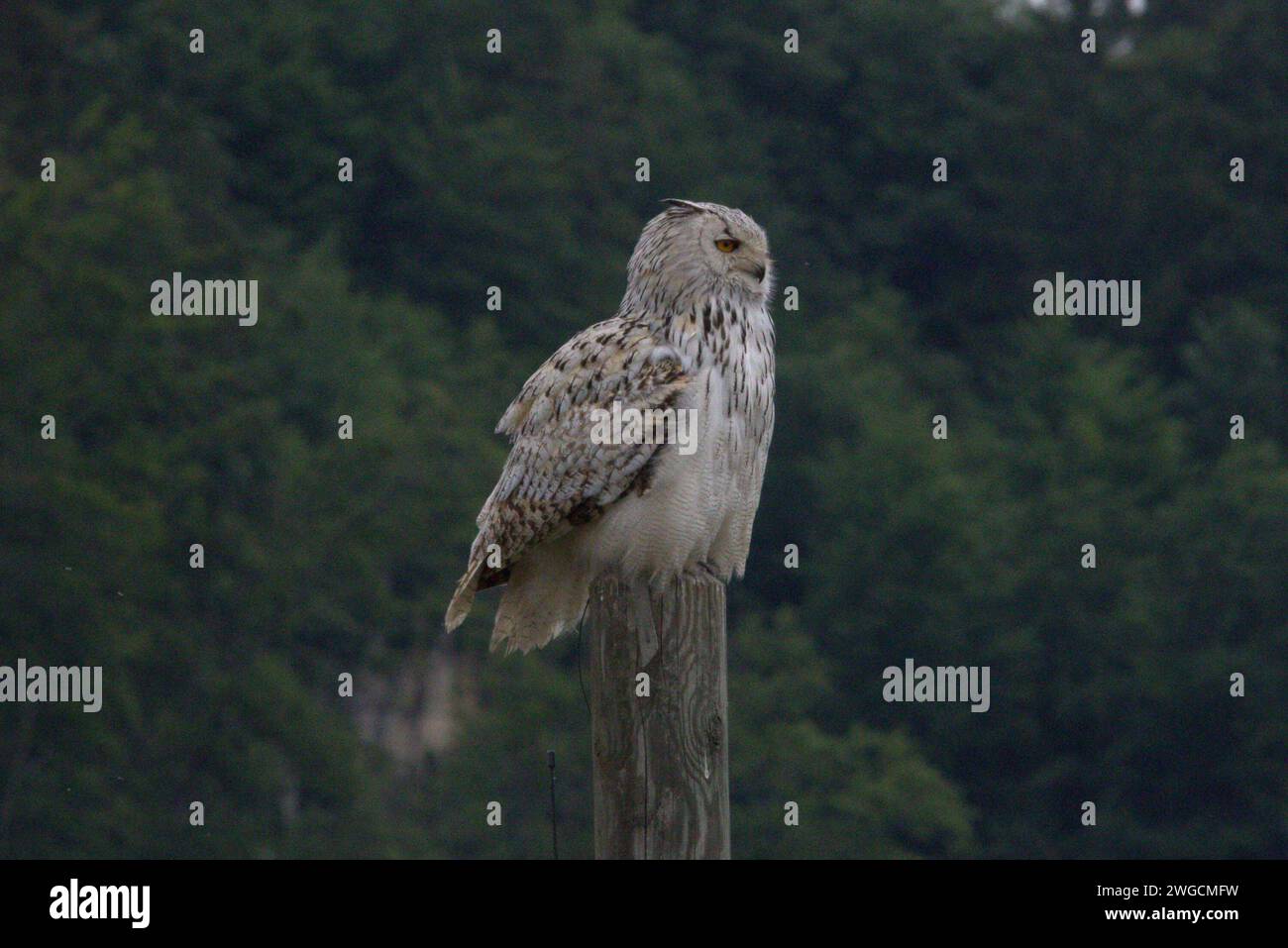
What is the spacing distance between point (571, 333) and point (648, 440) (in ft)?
183

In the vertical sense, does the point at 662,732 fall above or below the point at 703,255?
below

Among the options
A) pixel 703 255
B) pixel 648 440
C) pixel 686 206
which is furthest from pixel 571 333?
pixel 648 440

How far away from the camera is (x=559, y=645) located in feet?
Result: 164

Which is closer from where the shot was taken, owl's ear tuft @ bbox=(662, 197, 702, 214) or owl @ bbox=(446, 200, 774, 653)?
owl @ bbox=(446, 200, 774, 653)

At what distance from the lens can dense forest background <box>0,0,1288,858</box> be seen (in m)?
47.7

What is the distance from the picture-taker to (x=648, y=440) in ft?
31.0

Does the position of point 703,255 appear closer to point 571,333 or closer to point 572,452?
point 572,452

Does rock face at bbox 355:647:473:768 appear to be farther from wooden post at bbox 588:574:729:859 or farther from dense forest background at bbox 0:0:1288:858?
wooden post at bbox 588:574:729:859

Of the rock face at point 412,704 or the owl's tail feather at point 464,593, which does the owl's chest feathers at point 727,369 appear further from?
the rock face at point 412,704

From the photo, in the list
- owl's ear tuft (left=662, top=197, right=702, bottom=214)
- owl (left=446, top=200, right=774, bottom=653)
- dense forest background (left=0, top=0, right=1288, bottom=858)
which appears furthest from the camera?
dense forest background (left=0, top=0, right=1288, bottom=858)

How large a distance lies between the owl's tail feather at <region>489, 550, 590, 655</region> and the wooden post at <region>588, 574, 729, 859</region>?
2104 mm

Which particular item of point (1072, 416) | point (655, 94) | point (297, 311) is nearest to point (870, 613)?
point (1072, 416)

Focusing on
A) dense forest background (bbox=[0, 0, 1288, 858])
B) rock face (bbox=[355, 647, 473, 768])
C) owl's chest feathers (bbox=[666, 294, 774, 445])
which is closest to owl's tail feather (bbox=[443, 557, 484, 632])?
owl's chest feathers (bbox=[666, 294, 774, 445])

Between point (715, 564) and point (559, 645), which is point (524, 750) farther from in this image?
point (715, 564)
